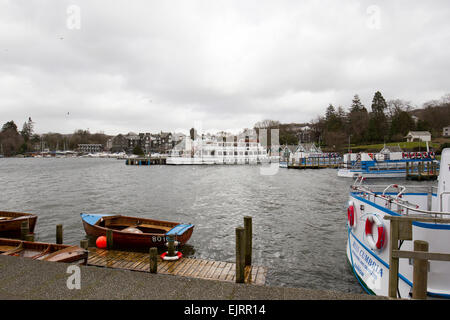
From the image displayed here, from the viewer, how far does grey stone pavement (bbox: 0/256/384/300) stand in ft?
15.1

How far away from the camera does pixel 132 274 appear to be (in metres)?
5.56

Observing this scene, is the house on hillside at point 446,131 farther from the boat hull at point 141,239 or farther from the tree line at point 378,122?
the boat hull at point 141,239

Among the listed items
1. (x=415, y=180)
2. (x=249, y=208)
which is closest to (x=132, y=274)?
(x=249, y=208)

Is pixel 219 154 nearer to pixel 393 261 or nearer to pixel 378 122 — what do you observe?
pixel 378 122

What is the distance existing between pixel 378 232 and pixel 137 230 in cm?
1033

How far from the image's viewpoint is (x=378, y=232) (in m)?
6.64

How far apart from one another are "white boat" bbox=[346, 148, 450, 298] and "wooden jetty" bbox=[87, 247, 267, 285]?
10.1ft

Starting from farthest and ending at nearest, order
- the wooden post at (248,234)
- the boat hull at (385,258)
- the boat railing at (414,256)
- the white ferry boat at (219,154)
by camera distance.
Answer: the white ferry boat at (219,154) < the wooden post at (248,234) < the boat hull at (385,258) < the boat railing at (414,256)

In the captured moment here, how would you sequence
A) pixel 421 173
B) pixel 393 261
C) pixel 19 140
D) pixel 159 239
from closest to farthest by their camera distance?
pixel 393 261 < pixel 159 239 < pixel 421 173 < pixel 19 140

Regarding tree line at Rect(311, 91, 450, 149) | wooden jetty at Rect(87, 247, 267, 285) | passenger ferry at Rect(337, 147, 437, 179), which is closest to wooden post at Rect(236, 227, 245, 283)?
wooden jetty at Rect(87, 247, 267, 285)

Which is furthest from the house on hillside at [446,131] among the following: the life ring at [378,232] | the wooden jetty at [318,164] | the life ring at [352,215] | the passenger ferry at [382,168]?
the life ring at [378,232]

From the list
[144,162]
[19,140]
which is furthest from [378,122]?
[19,140]

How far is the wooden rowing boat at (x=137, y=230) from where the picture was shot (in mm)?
11727
